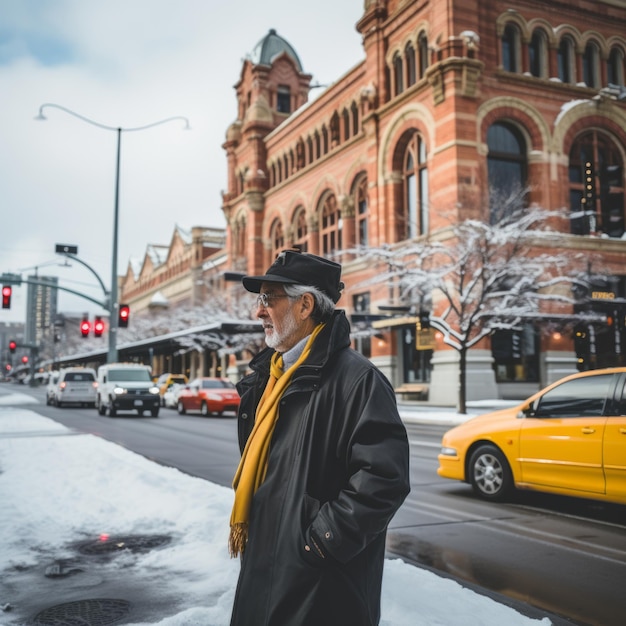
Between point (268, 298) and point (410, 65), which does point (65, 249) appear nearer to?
point (410, 65)

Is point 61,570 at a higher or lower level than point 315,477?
lower

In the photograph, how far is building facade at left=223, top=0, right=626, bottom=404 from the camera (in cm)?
3161

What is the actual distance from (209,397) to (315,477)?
26.4m

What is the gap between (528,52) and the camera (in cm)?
3438

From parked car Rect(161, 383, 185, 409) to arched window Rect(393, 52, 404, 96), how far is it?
62.8 ft

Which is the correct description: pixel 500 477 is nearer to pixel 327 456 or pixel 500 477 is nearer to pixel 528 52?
pixel 327 456

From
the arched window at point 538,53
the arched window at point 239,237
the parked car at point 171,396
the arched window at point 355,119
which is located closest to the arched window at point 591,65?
the arched window at point 538,53

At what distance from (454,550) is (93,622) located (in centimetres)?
345

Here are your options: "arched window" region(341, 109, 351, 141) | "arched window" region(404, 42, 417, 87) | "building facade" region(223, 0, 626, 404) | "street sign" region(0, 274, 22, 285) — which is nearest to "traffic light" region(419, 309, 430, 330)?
"building facade" region(223, 0, 626, 404)

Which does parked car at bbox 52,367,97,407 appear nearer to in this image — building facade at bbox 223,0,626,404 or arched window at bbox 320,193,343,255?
building facade at bbox 223,0,626,404

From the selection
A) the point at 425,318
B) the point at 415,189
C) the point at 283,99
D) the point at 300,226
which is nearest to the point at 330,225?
the point at 300,226

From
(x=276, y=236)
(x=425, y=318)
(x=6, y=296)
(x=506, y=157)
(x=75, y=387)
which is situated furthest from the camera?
(x=276, y=236)

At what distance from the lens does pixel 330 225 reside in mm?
44844

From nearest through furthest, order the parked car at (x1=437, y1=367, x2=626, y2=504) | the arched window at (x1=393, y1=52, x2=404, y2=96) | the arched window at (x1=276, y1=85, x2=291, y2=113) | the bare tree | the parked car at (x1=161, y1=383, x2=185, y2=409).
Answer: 1. the parked car at (x1=437, y1=367, x2=626, y2=504)
2. the bare tree
3. the parked car at (x1=161, y1=383, x2=185, y2=409)
4. the arched window at (x1=393, y1=52, x2=404, y2=96)
5. the arched window at (x1=276, y1=85, x2=291, y2=113)
